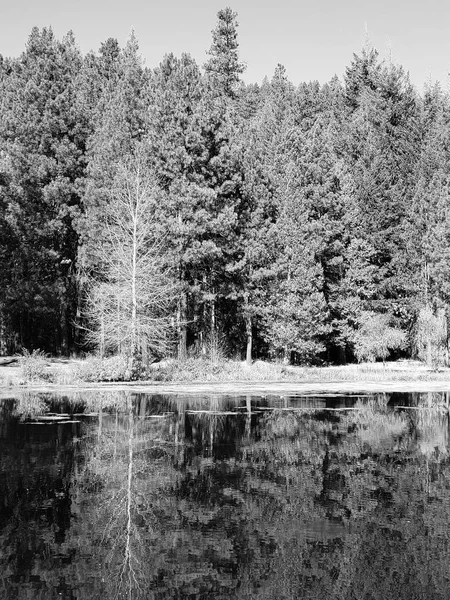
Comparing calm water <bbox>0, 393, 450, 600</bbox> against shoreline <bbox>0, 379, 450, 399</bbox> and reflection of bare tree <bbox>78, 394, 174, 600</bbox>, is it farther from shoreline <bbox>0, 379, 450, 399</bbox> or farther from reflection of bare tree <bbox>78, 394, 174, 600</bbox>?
shoreline <bbox>0, 379, 450, 399</bbox>

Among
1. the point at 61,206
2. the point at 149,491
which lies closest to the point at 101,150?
the point at 61,206

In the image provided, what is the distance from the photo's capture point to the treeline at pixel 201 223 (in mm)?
37000

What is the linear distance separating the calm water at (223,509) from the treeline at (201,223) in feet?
55.4

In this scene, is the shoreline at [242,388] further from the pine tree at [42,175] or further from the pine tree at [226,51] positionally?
the pine tree at [226,51]

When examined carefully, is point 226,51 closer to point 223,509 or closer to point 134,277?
point 134,277

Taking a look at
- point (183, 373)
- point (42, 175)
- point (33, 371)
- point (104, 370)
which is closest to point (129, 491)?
point (33, 371)

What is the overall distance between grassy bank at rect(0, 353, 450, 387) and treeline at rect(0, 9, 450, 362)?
1.69 metres

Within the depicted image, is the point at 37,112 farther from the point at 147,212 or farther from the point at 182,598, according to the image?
the point at 182,598

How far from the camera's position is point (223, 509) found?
1010 centimetres

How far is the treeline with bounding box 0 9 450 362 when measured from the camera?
3700cm

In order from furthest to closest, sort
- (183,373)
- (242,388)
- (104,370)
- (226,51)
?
(226,51) < (183,373) < (104,370) < (242,388)

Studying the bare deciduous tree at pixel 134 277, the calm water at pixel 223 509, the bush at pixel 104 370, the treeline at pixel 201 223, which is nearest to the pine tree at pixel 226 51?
the treeline at pixel 201 223

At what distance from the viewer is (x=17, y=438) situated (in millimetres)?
15844

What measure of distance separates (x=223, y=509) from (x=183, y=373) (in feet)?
76.6
